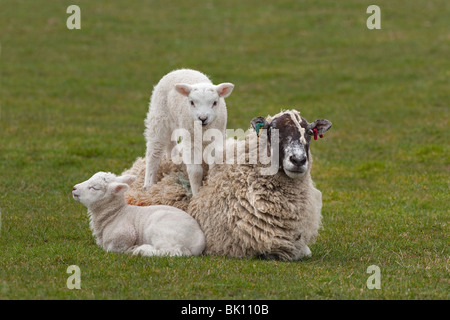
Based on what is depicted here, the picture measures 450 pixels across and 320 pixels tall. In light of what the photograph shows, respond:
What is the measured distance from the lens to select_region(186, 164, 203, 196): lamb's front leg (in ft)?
31.3

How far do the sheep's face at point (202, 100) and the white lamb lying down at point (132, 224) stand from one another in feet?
→ 3.96

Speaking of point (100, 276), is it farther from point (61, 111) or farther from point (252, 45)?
point (252, 45)

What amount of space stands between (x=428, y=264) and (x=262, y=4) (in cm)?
2485

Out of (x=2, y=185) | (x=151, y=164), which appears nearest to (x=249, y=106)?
(x=2, y=185)

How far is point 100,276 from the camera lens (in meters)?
8.02

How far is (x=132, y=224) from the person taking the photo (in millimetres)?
9336

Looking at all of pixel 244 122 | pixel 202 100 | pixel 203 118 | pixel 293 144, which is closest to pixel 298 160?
pixel 293 144

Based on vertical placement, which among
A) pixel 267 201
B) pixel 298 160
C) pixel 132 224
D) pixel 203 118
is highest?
pixel 203 118

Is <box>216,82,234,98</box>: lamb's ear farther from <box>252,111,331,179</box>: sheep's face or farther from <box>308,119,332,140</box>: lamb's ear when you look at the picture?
<box>308,119,332,140</box>: lamb's ear

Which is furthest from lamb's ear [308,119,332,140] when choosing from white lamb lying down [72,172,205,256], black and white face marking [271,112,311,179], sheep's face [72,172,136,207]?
sheep's face [72,172,136,207]

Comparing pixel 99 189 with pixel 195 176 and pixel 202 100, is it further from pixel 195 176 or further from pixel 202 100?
pixel 202 100

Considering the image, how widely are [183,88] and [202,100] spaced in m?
0.27

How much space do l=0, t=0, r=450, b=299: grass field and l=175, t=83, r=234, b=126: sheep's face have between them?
159cm

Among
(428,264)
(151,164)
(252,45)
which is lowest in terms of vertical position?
(428,264)
